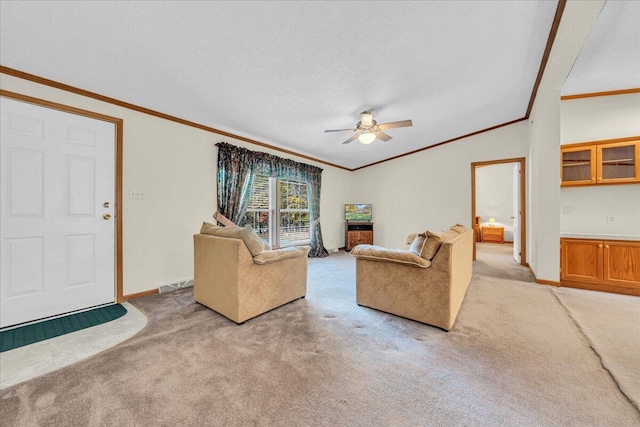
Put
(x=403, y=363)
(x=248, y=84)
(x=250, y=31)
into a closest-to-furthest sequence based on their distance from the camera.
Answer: (x=403, y=363) < (x=250, y=31) < (x=248, y=84)

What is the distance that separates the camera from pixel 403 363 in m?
1.65

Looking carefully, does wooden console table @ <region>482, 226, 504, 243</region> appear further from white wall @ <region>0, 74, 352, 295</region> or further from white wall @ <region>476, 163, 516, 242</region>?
white wall @ <region>0, 74, 352, 295</region>

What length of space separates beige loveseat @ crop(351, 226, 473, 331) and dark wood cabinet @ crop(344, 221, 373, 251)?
360cm

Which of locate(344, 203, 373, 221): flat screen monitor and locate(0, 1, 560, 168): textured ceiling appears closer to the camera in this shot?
locate(0, 1, 560, 168): textured ceiling

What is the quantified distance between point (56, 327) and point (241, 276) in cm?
174

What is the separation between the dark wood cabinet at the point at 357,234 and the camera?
20.2 feet

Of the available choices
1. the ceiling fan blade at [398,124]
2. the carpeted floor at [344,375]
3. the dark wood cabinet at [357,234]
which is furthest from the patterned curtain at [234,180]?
the dark wood cabinet at [357,234]

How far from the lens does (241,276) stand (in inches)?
85.4

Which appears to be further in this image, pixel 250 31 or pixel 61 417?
pixel 250 31

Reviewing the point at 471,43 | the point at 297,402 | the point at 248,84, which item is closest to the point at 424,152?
the point at 471,43

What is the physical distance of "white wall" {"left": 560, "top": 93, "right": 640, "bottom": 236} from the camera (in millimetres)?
3260

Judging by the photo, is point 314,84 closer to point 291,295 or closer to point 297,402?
point 291,295

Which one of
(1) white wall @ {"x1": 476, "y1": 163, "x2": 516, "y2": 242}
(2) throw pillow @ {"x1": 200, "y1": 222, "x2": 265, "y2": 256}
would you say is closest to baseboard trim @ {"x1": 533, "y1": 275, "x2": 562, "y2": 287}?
(2) throw pillow @ {"x1": 200, "y1": 222, "x2": 265, "y2": 256}

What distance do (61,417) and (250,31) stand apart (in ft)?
8.84
